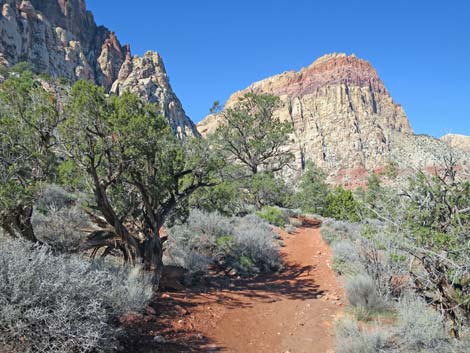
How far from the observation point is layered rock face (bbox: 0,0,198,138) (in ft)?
242

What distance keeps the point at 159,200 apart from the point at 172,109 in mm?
101196

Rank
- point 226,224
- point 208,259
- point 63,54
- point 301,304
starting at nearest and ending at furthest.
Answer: point 301,304 → point 208,259 → point 226,224 → point 63,54

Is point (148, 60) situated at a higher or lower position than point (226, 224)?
higher

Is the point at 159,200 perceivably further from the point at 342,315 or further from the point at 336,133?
the point at 336,133

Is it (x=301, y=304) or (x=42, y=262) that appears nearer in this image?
(x=42, y=262)

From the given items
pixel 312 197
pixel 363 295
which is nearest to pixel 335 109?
pixel 312 197

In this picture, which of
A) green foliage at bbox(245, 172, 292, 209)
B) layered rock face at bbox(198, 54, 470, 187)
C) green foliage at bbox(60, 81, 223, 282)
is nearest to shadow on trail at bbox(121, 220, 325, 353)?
green foliage at bbox(60, 81, 223, 282)

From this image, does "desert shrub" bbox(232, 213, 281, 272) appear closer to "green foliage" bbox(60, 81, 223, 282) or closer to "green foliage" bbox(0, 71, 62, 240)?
"green foliage" bbox(60, 81, 223, 282)

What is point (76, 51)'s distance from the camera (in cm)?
Result: 9362

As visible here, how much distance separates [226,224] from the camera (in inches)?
499

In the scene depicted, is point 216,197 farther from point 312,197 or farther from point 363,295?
point 312,197

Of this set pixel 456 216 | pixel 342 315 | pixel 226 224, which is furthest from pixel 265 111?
pixel 456 216

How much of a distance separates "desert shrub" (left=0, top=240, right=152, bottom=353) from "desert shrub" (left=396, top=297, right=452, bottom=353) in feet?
12.9

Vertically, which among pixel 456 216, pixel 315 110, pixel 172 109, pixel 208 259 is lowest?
pixel 208 259
